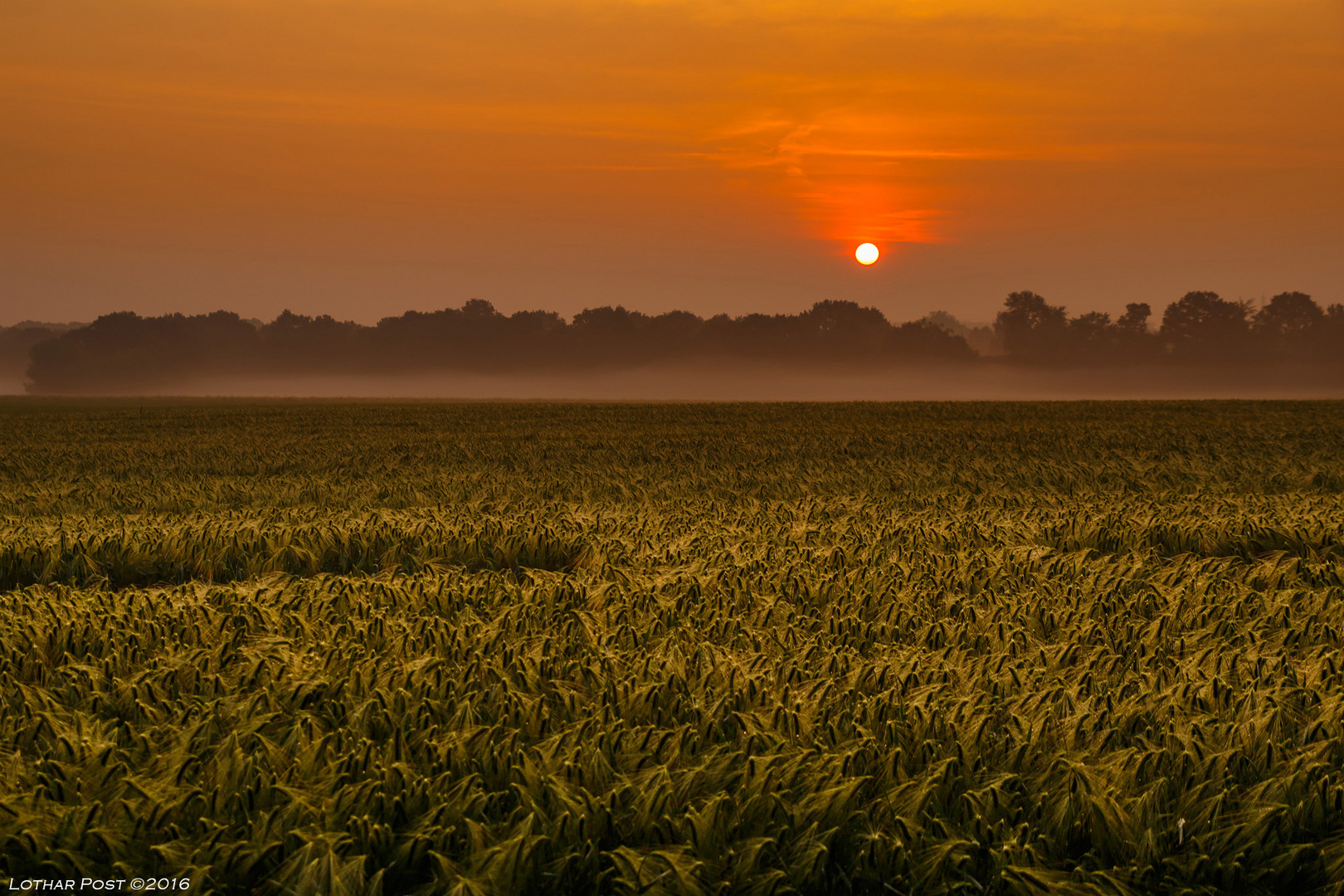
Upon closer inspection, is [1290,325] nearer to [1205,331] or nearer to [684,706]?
[1205,331]

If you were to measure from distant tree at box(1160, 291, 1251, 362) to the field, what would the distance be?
16273 centimetres

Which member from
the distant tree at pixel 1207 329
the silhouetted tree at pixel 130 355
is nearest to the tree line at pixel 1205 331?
the distant tree at pixel 1207 329

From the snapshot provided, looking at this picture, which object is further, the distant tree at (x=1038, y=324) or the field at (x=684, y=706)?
the distant tree at (x=1038, y=324)

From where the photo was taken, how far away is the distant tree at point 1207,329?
149625mm

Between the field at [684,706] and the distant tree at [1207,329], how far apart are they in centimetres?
16273

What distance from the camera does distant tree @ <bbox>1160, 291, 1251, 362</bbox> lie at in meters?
150

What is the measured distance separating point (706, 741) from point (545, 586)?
2919 millimetres

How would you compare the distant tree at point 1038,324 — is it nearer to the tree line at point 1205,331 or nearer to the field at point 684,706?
the tree line at point 1205,331

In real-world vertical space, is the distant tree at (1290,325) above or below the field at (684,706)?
above

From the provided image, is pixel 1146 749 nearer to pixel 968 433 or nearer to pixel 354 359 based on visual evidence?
pixel 968 433

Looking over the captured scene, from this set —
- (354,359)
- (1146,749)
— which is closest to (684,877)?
(1146,749)

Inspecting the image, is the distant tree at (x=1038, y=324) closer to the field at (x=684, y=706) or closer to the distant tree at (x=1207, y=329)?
the distant tree at (x=1207, y=329)

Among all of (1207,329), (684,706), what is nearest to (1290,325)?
(1207,329)

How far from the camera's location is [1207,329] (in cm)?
15012
